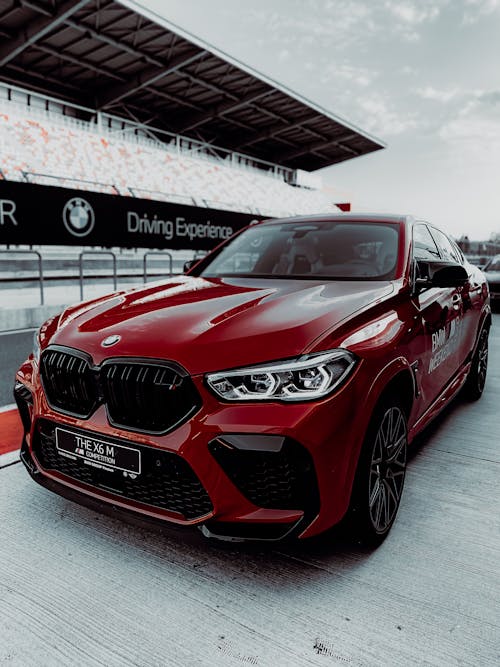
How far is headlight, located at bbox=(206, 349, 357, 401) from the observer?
210cm

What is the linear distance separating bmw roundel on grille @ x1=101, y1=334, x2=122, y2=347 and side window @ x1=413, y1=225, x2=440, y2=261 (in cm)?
191

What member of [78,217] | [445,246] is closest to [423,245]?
[445,246]

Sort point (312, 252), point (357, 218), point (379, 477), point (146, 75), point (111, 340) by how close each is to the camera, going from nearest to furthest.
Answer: point (111, 340)
point (379, 477)
point (312, 252)
point (357, 218)
point (146, 75)

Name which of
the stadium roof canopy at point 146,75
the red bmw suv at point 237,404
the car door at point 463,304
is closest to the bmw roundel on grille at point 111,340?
the red bmw suv at point 237,404

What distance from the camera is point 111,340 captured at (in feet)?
7.84

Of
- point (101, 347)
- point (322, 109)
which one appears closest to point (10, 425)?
point (101, 347)

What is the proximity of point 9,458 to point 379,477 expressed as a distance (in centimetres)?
232

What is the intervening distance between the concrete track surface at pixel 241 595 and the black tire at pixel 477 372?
201 cm

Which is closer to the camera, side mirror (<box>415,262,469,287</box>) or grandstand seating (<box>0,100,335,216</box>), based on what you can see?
side mirror (<box>415,262,469,287</box>)

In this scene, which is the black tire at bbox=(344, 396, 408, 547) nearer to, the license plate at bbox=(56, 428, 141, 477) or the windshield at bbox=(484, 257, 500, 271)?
the license plate at bbox=(56, 428, 141, 477)

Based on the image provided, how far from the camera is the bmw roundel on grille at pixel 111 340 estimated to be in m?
2.37

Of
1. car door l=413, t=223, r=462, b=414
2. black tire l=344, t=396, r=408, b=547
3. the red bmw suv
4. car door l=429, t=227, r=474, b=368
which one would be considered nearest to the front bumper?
the red bmw suv

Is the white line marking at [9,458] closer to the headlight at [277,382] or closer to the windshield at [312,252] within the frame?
the windshield at [312,252]

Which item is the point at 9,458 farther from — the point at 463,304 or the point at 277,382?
the point at 463,304
